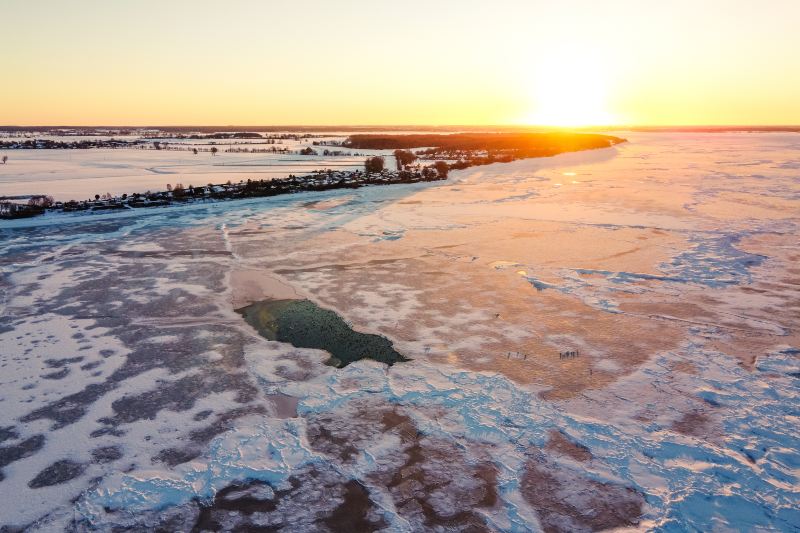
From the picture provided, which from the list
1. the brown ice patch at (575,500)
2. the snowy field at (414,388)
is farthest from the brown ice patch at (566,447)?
the brown ice patch at (575,500)

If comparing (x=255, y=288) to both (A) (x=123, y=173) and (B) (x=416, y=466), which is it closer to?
(B) (x=416, y=466)

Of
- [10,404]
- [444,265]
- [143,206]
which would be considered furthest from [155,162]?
[10,404]

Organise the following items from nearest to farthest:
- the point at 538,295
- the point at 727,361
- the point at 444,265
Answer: the point at 727,361 → the point at 538,295 → the point at 444,265

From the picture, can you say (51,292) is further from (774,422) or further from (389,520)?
(774,422)

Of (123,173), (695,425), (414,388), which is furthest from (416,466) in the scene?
(123,173)

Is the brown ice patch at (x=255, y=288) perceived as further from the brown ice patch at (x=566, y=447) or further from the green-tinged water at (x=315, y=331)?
the brown ice patch at (x=566, y=447)

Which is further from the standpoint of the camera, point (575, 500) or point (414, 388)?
point (414, 388)

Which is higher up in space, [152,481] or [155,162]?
[155,162]
